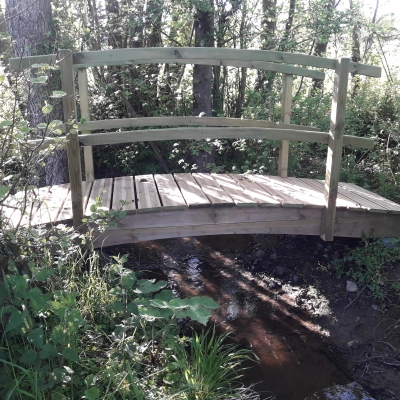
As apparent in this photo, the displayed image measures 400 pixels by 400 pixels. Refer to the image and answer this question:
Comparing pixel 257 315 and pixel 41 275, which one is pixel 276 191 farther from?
pixel 41 275

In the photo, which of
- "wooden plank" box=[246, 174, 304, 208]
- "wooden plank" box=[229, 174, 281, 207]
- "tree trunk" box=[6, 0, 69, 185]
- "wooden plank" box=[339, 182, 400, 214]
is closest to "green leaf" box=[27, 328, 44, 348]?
"wooden plank" box=[229, 174, 281, 207]

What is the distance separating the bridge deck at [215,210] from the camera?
430 cm

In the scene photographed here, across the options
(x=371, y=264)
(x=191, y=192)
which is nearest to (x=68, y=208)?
(x=191, y=192)

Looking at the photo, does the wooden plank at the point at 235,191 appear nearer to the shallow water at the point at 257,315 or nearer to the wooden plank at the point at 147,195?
the wooden plank at the point at 147,195

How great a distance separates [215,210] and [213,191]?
501 mm

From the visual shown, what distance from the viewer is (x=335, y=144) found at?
4293 mm

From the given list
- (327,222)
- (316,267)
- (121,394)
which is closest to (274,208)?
(327,222)

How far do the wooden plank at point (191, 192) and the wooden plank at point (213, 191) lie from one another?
52mm

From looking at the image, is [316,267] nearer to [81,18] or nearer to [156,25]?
[156,25]

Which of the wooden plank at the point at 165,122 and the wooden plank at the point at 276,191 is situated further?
the wooden plank at the point at 165,122

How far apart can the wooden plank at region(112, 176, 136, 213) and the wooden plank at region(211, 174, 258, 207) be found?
101cm

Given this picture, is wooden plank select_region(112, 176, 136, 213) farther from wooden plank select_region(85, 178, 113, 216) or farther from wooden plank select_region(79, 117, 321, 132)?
wooden plank select_region(79, 117, 321, 132)

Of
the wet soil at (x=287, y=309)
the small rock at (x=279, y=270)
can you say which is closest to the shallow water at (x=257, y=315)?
the wet soil at (x=287, y=309)

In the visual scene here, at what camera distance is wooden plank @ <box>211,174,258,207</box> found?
4.39m
